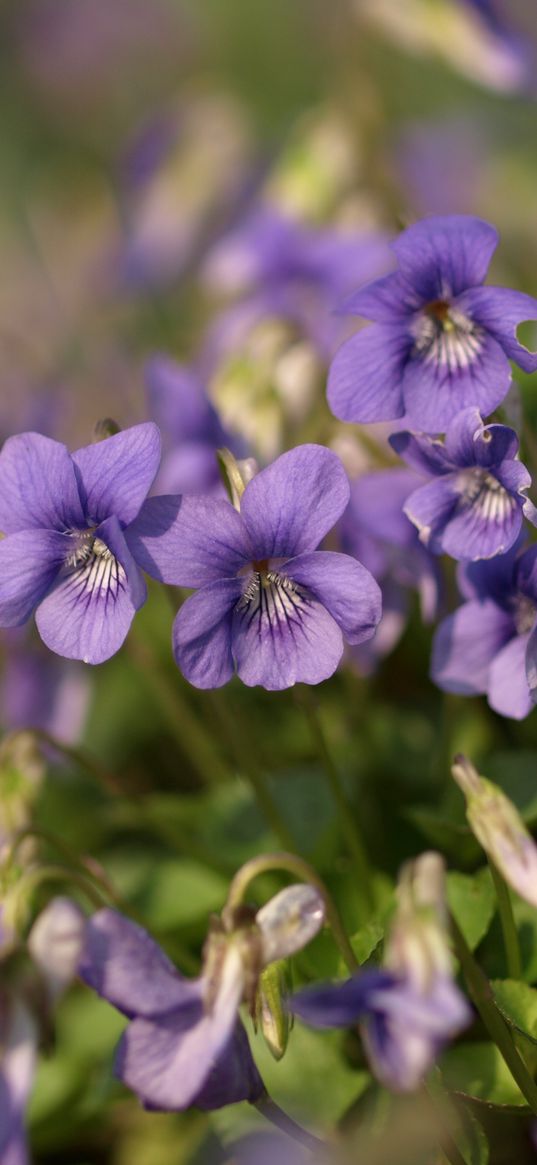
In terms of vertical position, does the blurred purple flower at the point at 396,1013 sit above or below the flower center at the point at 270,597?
below

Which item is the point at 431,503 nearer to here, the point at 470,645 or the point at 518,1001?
the point at 470,645

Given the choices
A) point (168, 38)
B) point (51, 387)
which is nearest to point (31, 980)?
point (51, 387)

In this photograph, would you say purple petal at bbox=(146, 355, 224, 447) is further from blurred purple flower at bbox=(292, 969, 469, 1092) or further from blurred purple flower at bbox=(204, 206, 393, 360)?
blurred purple flower at bbox=(292, 969, 469, 1092)

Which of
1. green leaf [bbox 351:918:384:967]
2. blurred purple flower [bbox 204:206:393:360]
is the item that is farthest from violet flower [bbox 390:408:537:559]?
blurred purple flower [bbox 204:206:393:360]

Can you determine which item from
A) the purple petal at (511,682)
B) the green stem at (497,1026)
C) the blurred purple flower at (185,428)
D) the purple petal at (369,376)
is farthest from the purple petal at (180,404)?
the green stem at (497,1026)

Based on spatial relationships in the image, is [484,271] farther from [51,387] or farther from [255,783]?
[51,387]

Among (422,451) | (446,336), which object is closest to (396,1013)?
(422,451)

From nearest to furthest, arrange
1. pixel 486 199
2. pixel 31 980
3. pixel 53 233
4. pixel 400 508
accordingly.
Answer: pixel 31 980
pixel 400 508
pixel 486 199
pixel 53 233

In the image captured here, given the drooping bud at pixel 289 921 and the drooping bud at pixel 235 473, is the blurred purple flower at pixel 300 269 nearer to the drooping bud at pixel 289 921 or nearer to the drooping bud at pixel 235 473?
the drooping bud at pixel 235 473
